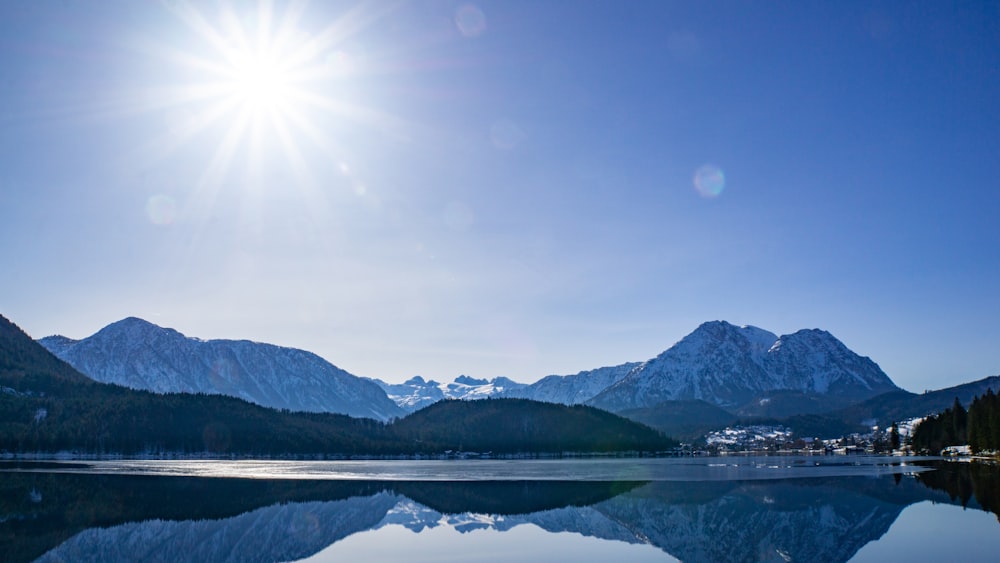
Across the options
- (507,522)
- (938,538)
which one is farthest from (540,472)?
(938,538)

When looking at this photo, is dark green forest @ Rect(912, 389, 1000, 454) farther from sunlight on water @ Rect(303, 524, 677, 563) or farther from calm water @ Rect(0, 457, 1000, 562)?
sunlight on water @ Rect(303, 524, 677, 563)

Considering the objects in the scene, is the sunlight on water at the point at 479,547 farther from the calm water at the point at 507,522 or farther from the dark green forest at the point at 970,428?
the dark green forest at the point at 970,428

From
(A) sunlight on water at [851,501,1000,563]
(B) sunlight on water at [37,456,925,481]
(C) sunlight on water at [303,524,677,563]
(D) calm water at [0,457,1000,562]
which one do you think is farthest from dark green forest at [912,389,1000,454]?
(C) sunlight on water at [303,524,677,563]

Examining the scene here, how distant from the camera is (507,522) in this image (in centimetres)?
5356

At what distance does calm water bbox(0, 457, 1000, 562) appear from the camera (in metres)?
38.9

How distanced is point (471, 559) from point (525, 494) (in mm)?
44602

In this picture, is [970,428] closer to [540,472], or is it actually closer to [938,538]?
[540,472]

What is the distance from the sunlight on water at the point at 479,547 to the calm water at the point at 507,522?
0.39 feet

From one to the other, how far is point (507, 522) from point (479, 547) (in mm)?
12968

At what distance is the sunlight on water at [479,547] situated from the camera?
123 feet

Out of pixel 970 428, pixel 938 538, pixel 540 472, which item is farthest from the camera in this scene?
pixel 970 428

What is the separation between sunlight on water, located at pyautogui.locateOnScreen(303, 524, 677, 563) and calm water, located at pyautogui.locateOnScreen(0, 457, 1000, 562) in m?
0.12

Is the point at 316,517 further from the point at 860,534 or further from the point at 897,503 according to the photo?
the point at 897,503

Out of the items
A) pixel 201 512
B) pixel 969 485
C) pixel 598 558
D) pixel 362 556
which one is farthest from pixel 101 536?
pixel 969 485
